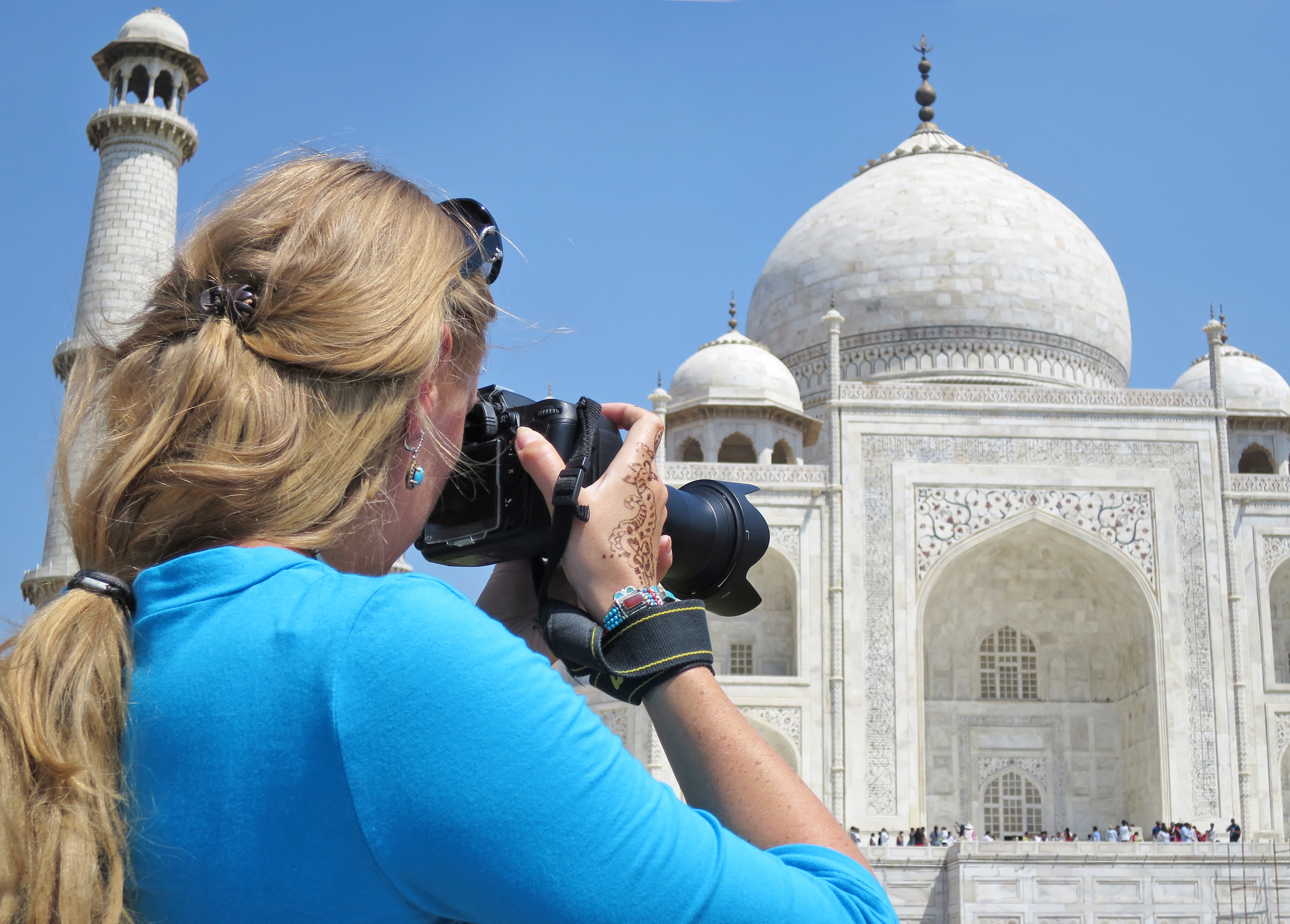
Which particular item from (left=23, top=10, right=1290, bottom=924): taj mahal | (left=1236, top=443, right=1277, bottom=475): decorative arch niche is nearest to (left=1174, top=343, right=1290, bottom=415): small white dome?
(left=1236, top=443, right=1277, bottom=475): decorative arch niche

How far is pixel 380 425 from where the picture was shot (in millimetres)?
930

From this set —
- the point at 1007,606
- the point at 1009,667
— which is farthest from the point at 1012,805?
the point at 1007,606

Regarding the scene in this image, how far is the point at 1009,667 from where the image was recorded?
18.2m

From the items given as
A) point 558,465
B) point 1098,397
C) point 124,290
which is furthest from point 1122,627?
point 558,465

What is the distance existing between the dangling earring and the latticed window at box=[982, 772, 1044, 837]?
1745cm

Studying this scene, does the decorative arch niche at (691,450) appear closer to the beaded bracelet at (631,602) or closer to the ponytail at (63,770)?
the beaded bracelet at (631,602)

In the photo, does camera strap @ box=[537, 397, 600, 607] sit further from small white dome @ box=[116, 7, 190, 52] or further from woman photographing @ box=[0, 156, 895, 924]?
small white dome @ box=[116, 7, 190, 52]

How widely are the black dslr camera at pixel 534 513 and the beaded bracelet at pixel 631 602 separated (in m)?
0.13

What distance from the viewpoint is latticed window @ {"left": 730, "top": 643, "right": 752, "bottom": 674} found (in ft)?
56.9

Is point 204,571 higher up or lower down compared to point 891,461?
lower down

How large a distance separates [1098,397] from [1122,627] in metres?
2.99

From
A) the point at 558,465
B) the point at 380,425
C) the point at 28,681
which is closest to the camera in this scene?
the point at 28,681

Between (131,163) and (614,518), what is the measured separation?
48.3 feet

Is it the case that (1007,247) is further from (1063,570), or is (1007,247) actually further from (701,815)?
(701,815)
